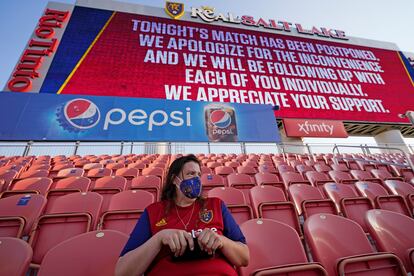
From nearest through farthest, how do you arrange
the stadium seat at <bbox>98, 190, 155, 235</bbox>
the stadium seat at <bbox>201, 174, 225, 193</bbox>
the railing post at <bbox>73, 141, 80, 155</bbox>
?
1. the stadium seat at <bbox>98, 190, 155, 235</bbox>
2. the stadium seat at <bbox>201, 174, 225, 193</bbox>
3. the railing post at <bbox>73, 141, 80, 155</bbox>

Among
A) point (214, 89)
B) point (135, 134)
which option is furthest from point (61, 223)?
point (214, 89)

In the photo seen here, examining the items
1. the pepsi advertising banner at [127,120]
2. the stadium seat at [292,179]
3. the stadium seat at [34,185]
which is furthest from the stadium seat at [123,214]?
the pepsi advertising banner at [127,120]

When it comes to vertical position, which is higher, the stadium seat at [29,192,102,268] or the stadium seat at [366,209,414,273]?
the stadium seat at [29,192,102,268]

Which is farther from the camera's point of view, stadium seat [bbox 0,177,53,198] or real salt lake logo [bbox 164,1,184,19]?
real salt lake logo [bbox 164,1,184,19]

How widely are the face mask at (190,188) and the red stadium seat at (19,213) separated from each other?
1.77 metres

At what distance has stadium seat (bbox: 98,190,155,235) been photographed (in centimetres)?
229

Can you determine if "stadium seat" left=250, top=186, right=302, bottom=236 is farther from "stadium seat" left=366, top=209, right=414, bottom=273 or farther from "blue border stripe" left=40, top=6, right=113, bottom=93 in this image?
"blue border stripe" left=40, top=6, right=113, bottom=93

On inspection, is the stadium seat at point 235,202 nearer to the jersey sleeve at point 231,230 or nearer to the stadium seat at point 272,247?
the stadium seat at point 272,247

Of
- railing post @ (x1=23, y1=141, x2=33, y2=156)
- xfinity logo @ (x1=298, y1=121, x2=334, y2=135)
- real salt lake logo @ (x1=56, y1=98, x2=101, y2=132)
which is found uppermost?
xfinity logo @ (x1=298, y1=121, x2=334, y2=135)

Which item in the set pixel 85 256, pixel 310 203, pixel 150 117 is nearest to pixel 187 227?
pixel 85 256

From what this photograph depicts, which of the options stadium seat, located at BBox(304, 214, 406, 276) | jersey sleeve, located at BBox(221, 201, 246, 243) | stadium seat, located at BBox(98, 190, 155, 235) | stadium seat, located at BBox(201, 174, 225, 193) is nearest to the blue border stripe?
stadium seat, located at BBox(201, 174, 225, 193)

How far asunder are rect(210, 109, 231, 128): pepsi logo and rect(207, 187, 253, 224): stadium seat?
24.9ft

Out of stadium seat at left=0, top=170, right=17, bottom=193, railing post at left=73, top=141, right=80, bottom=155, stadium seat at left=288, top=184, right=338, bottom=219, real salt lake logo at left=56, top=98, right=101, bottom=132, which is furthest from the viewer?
railing post at left=73, top=141, right=80, bottom=155

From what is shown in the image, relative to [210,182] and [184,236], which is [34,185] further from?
[184,236]
